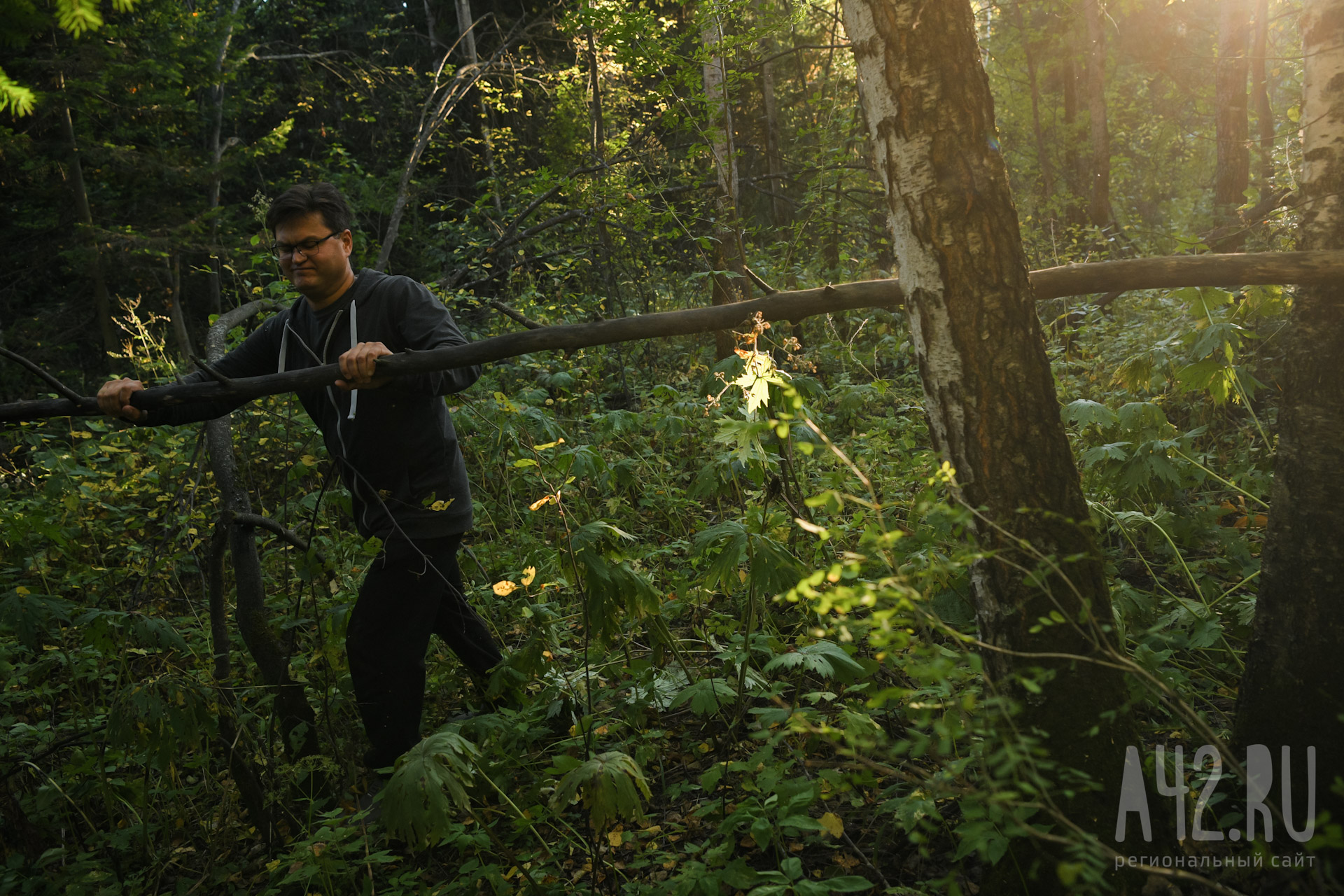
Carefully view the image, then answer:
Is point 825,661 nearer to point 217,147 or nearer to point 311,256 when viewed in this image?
point 311,256

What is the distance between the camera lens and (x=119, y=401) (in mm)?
2975

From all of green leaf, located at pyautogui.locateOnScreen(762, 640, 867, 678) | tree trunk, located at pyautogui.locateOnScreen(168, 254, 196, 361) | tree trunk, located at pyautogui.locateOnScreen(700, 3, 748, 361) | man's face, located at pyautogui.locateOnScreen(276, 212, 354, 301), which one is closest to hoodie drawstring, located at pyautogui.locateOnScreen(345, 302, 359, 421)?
man's face, located at pyautogui.locateOnScreen(276, 212, 354, 301)

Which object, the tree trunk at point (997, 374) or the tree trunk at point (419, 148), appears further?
the tree trunk at point (419, 148)

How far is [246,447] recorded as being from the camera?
5184mm

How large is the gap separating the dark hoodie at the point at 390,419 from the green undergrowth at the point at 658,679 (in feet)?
0.76

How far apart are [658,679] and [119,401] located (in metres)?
2.39

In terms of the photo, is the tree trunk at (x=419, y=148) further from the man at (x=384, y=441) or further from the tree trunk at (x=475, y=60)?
the man at (x=384, y=441)

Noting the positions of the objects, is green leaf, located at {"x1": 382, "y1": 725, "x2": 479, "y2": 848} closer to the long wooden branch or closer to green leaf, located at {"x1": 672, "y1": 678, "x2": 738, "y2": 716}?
green leaf, located at {"x1": 672, "y1": 678, "x2": 738, "y2": 716}

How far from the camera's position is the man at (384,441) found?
2.93m

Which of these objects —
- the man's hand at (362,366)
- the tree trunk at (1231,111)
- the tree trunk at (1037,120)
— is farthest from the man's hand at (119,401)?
the tree trunk at (1037,120)

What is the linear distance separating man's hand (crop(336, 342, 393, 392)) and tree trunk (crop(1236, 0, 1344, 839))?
2854 millimetres

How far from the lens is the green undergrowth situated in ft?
6.39

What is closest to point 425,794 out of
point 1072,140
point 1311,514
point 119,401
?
point 119,401

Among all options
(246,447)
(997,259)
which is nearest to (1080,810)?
(997,259)
